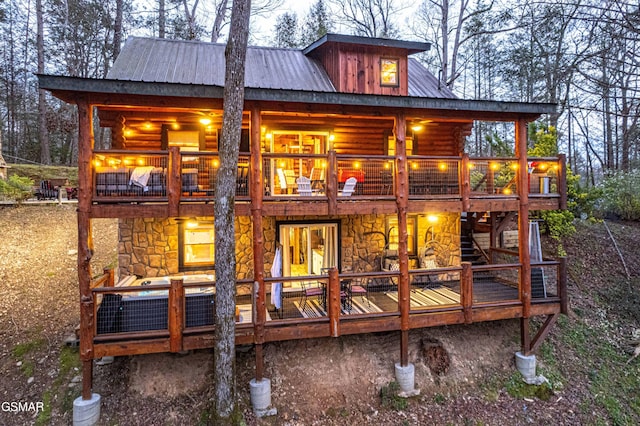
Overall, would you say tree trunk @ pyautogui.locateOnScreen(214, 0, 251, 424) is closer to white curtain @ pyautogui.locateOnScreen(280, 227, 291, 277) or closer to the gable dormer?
white curtain @ pyautogui.locateOnScreen(280, 227, 291, 277)

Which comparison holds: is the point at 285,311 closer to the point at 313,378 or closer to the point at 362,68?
the point at 313,378

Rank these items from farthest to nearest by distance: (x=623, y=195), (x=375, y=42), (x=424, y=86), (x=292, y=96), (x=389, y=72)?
1. (x=623, y=195)
2. (x=424, y=86)
3. (x=389, y=72)
4. (x=375, y=42)
5. (x=292, y=96)

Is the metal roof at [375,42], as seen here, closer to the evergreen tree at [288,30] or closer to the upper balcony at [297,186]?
the upper balcony at [297,186]

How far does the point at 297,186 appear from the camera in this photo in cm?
805

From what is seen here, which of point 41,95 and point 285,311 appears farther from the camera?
point 41,95

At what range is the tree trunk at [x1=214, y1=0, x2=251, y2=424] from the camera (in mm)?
5777

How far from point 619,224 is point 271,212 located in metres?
16.7

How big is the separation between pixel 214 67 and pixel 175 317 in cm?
728

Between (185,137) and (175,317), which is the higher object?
(185,137)

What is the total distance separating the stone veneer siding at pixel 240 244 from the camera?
8.97 metres

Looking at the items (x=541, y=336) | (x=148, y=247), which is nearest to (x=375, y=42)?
(x=148, y=247)

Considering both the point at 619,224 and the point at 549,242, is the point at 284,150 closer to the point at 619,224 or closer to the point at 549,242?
the point at 549,242

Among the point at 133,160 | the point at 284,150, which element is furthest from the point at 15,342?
the point at 284,150

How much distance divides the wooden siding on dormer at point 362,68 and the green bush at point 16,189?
13649mm
